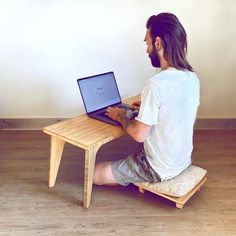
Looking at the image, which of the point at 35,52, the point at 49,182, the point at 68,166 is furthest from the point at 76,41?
the point at 49,182

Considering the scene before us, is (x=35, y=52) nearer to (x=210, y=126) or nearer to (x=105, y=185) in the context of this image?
(x=105, y=185)

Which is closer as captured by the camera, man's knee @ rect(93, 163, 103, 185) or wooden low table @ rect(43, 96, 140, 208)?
wooden low table @ rect(43, 96, 140, 208)

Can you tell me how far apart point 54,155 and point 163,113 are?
0.72 metres

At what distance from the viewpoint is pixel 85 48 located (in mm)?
2748

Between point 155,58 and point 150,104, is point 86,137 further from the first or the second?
point 155,58

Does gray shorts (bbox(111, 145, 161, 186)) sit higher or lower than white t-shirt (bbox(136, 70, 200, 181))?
lower

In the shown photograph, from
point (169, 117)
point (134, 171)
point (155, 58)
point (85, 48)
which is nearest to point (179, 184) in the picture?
point (134, 171)

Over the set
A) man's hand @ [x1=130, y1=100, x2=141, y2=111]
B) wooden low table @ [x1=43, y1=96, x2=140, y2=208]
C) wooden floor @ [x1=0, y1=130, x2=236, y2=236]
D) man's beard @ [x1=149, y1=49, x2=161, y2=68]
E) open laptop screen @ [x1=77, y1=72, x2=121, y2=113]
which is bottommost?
wooden floor @ [x1=0, y1=130, x2=236, y2=236]

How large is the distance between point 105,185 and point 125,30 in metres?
1.29

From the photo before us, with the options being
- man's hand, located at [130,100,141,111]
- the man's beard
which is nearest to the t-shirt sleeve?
the man's beard

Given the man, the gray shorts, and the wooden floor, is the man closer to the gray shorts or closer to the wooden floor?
the gray shorts

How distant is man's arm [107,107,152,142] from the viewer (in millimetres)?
1722

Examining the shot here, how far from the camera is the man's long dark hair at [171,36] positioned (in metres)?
1.65

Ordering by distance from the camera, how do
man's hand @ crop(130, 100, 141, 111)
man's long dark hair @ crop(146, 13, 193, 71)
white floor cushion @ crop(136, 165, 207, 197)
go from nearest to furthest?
man's long dark hair @ crop(146, 13, 193, 71), white floor cushion @ crop(136, 165, 207, 197), man's hand @ crop(130, 100, 141, 111)
